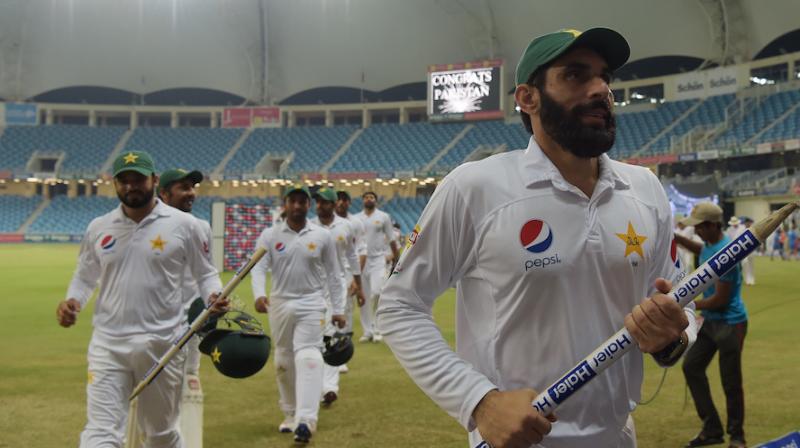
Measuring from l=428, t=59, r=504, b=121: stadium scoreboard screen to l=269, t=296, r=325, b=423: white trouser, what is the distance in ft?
146

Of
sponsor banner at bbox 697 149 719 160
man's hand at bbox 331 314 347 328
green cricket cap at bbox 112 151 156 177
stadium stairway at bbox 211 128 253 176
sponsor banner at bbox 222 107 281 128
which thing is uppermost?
sponsor banner at bbox 222 107 281 128

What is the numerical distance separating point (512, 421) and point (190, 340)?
5.12 m

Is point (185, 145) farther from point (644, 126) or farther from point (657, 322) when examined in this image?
point (657, 322)

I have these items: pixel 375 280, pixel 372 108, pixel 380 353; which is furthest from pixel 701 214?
pixel 372 108

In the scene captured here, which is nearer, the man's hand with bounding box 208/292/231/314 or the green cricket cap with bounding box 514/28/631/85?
the green cricket cap with bounding box 514/28/631/85

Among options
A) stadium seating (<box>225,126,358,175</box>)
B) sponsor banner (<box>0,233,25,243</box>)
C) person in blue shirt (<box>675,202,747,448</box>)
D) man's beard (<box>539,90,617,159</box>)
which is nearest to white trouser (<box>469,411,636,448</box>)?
man's beard (<box>539,90,617,159</box>)

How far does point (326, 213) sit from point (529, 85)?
7981 millimetres

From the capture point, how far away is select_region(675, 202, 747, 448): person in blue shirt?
252 inches

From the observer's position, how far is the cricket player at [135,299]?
16.8 feet

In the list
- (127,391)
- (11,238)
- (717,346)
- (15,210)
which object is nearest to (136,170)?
(127,391)

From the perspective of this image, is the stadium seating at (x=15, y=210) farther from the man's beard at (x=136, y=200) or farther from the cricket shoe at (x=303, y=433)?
the man's beard at (x=136, y=200)

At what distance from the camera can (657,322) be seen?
1982mm

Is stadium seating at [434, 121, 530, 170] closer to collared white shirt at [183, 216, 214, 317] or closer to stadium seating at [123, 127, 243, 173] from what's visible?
stadium seating at [123, 127, 243, 173]

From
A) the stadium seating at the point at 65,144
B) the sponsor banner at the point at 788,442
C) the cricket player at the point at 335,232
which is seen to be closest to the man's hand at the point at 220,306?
the sponsor banner at the point at 788,442
